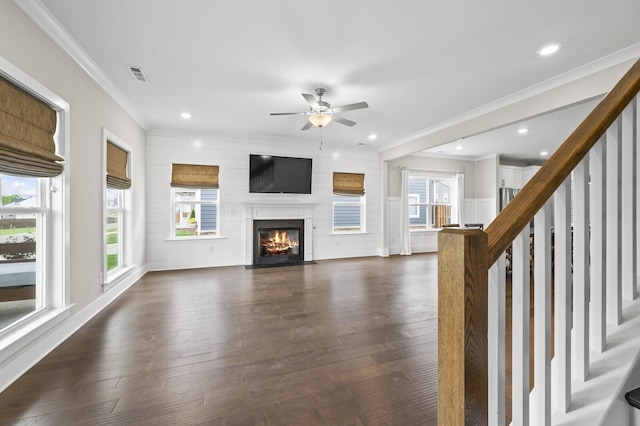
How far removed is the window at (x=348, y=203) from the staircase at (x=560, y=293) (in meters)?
5.64

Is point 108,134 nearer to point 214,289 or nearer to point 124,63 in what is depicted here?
point 124,63

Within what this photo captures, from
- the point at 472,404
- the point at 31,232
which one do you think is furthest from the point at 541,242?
the point at 31,232

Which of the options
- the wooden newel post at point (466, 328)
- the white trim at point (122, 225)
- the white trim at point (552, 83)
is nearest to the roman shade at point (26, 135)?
the white trim at point (122, 225)

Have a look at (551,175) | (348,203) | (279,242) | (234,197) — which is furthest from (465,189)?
(551,175)

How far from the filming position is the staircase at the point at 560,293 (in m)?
0.71

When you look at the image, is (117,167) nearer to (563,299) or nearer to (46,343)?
(46,343)

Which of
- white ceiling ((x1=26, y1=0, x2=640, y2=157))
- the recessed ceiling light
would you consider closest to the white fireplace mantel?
white ceiling ((x1=26, y1=0, x2=640, y2=157))

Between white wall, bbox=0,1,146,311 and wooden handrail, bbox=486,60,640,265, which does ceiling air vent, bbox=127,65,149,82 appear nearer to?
white wall, bbox=0,1,146,311

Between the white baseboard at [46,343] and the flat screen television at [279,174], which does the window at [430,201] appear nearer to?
the flat screen television at [279,174]

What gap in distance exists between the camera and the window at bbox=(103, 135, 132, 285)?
3594 millimetres

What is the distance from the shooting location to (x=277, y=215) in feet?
19.8

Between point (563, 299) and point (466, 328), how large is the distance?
423 millimetres

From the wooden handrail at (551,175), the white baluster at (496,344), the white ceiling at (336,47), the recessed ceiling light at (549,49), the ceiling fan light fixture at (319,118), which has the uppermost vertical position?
the white ceiling at (336,47)

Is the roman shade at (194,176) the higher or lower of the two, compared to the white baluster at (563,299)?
higher
